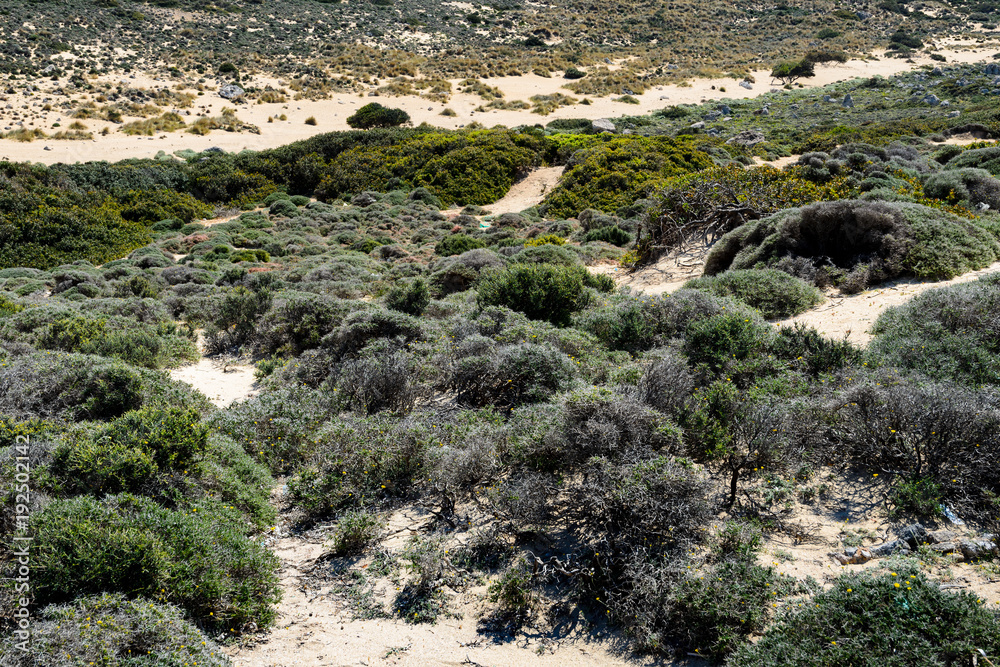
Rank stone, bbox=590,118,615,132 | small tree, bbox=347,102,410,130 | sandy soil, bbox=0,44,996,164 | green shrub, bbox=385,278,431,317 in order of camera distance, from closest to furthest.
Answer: green shrub, bbox=385,278,431,317 → sandy soil, bbox=0,44,996,164 → stone, bbox=590,118,615,132 → small tree, bbox=347,102,410,130

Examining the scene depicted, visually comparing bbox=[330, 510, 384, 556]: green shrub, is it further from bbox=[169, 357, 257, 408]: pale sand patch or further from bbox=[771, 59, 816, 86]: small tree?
bbox=[771, 59, 816, 86]: small tree

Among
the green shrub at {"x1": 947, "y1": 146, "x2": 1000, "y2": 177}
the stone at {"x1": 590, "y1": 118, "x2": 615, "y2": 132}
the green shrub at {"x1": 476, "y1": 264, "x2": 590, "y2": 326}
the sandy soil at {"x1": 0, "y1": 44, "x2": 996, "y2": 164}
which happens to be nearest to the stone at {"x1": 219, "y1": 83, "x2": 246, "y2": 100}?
the sandy soil at {"x1": 0, "y1": 44, "x2": 996, "y2": 164}

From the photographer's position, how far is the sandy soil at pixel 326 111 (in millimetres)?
29933

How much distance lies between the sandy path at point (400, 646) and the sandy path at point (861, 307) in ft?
18.3

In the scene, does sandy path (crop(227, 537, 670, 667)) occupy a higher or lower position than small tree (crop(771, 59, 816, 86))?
lower

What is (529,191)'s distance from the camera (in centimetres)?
2669

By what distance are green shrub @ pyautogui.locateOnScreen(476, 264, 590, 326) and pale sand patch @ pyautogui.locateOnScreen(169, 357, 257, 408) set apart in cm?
397

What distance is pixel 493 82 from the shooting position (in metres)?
47.5

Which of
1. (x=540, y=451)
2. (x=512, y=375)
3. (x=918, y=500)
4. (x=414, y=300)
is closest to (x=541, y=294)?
(x=414, y=300)

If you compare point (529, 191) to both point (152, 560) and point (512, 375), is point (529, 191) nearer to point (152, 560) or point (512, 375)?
point (512, 375)

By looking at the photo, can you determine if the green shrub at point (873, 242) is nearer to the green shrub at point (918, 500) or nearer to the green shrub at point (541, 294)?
the green shrub at point (541, 294)

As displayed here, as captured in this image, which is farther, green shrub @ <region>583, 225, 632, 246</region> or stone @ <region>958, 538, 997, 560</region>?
green shrub @ <region>583, 225, 632, 246</region>

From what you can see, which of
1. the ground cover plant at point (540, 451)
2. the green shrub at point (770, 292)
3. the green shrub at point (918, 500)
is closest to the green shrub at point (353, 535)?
the ground cover plant at point (540, 451)

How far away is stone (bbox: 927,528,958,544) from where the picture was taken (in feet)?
13.6
